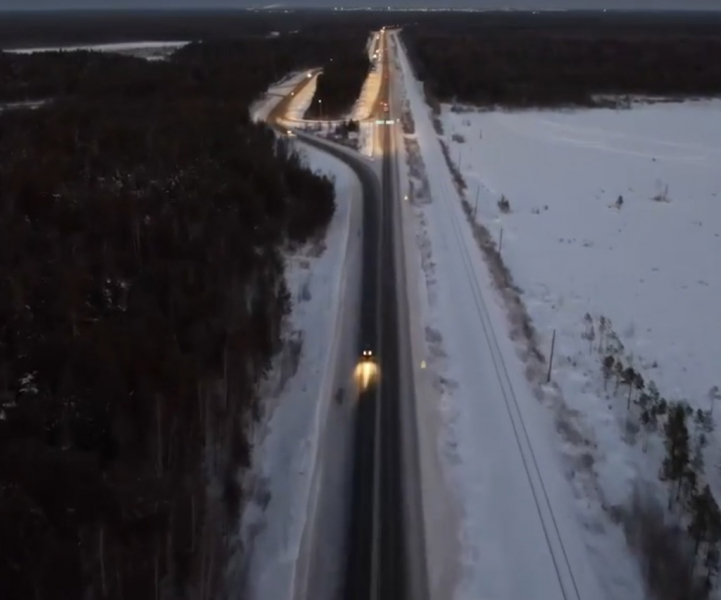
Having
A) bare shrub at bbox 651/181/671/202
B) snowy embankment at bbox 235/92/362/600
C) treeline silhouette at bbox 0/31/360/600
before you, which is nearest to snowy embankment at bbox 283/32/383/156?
treeline silhouette at bbox 0/31/360/600

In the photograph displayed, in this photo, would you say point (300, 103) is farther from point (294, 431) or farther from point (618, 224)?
point (294, 431)

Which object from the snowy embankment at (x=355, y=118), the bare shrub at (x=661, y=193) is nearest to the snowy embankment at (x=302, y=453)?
the bare shrub at (x=661, y=193)

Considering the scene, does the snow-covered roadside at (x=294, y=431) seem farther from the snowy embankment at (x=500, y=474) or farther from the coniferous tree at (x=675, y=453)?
the coniferous tree at (x=675, y=453)

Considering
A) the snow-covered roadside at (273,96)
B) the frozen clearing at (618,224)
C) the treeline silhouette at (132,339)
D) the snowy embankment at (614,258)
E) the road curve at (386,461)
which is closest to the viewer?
the treeline silhouette at (132,339)

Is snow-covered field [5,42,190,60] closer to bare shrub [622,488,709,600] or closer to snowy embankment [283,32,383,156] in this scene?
snowy embankment [283,32,383,156]

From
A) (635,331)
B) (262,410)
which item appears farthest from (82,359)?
(635,331)

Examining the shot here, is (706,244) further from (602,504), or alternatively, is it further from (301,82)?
(301,82)

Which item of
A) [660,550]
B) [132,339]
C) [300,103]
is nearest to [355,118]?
[300,103]
